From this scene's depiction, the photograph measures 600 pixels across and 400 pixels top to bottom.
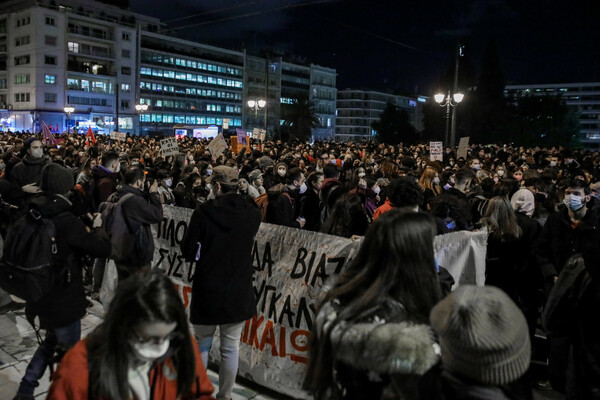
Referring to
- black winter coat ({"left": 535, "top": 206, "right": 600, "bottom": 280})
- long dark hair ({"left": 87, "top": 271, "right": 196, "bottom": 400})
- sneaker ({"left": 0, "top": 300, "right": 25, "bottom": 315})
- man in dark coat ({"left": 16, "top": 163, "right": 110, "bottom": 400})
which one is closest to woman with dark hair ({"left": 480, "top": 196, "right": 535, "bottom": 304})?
black winter coat ({"left": 535, "top": 206, "right": 600, "bottom": 280})

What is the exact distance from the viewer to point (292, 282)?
15.1 feet

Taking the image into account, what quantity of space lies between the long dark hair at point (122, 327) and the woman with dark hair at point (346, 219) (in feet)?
10.2

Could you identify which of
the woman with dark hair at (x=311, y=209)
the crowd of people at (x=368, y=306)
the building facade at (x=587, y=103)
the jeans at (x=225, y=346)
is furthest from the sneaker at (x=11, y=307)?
the building facade at (x=587, y=103)

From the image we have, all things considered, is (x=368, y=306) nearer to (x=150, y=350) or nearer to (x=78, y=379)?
(x=150, y=350)

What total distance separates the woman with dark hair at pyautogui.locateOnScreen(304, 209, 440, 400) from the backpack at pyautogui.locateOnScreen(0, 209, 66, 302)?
2.28 m

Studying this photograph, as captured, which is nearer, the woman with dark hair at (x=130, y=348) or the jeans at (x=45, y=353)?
the woman with dark hair at (x=130, y=348)

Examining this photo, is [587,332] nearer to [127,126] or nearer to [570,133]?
[127,126]

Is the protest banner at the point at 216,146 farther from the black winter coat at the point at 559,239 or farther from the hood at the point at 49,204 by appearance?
the hood at the point at 49,204

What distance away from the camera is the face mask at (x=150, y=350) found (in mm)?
2092

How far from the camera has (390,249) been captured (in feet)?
7.64

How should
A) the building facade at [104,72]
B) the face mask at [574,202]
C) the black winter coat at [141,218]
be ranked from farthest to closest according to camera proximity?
the building facade at [104,72], the black winter coat at [141,218], the face mask at [574,202]

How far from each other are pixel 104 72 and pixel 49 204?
8054cm

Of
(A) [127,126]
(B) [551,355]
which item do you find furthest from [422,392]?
(A) [127,126]

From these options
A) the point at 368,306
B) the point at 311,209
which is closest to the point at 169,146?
the point at 311,209
